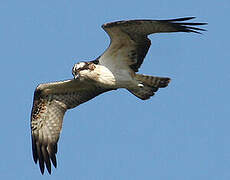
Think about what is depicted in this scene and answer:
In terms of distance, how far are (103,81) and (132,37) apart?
98 centimetres

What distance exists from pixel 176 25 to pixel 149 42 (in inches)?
34.0

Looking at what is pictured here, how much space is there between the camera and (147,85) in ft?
38.2

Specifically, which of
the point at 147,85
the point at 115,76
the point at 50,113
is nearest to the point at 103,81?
the point at 115,76

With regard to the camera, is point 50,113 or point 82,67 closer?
point 82,67

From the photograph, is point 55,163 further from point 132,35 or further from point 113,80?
point 132,35

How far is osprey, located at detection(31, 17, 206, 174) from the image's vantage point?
34.9 ft

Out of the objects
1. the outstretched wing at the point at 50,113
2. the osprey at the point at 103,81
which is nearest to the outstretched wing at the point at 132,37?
the osprey at the point at 103,81

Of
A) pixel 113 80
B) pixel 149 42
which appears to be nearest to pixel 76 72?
pixel 113 80

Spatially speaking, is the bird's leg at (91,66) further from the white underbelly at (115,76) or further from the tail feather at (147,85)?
the tail feather at (147,85)

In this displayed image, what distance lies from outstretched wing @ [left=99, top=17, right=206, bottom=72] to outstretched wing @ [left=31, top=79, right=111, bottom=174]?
1015mm

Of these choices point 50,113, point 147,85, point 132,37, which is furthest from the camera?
point 50,113

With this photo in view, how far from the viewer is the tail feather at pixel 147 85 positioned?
11492 millimetres

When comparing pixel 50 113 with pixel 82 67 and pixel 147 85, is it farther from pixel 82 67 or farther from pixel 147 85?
pixel 147 85

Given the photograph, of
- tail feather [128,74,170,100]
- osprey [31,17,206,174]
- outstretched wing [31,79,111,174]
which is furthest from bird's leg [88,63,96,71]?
outstretched wing [31,79,111,174]
